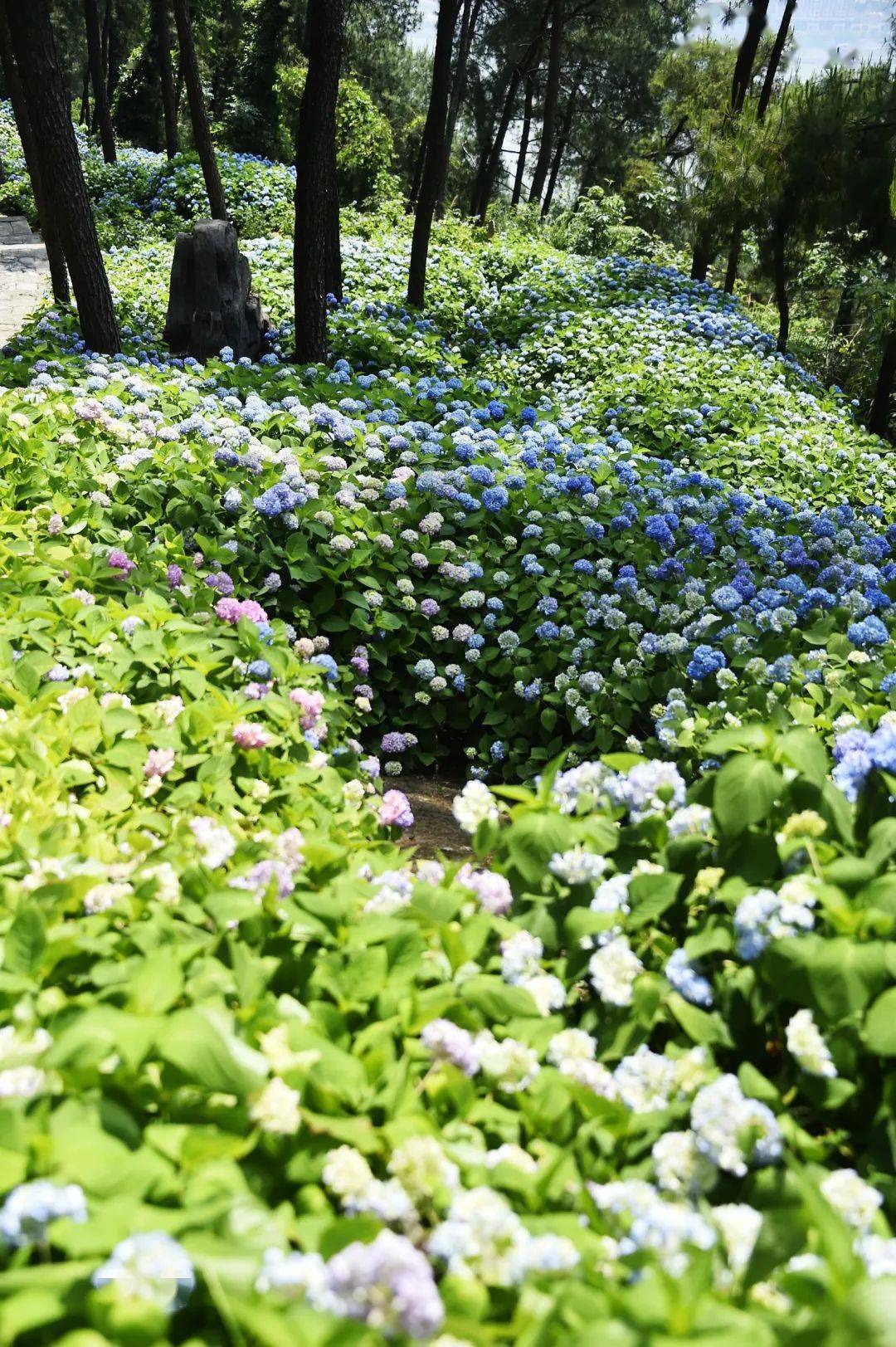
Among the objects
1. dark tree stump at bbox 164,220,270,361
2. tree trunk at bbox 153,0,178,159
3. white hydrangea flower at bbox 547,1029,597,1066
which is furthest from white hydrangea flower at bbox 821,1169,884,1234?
tree trunk at bbox 153,0,178,159

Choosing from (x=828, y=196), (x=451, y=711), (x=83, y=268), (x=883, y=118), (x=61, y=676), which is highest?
(x=883, y=118)

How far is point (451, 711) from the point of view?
4266mm

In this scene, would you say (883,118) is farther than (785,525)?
Yes

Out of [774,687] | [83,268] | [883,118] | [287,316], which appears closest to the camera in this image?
[774,687]

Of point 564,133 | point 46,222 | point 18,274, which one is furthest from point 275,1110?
point 564,133

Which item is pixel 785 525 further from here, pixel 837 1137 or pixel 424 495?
pixel 837 1137

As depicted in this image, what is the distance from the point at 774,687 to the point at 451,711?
5.72 feet

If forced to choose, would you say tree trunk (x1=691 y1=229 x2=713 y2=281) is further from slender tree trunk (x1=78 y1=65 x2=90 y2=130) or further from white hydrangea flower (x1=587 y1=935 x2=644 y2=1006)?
slender tree trunk (x1=78 y1=65 x2=90 y2=130)

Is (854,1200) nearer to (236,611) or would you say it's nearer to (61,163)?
(236,611)

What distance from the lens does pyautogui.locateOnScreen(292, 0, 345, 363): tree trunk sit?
21.8 feet

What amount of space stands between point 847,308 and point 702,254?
2.65 meters

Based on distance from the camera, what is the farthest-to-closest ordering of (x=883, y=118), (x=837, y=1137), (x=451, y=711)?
(x=883, y=118) < (x=451, y=711) < (x=837, y=1137)

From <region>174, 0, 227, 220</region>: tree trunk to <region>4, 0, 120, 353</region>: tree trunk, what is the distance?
5.53 meters

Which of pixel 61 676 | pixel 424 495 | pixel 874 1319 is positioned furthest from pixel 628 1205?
pixel 424 495
